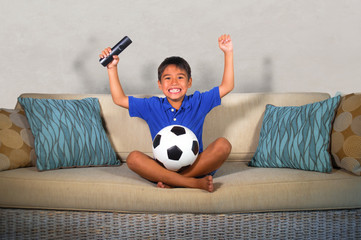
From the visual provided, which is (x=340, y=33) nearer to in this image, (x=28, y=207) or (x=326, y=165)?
(x=326, y=165)

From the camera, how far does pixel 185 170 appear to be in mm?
1752

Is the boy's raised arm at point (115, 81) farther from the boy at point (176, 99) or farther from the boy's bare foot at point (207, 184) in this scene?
the boy's bare foot at point (207, 184)

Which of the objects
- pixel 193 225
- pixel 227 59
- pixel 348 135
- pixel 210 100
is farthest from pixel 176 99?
pixel 348 135

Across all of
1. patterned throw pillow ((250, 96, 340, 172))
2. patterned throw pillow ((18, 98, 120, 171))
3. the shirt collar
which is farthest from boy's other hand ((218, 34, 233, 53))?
patterned throw pillow ((18, 98, 120, 171))

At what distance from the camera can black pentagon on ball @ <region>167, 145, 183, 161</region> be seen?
1.64 metres

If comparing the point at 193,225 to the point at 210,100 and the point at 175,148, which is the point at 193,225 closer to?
the point at 175,148

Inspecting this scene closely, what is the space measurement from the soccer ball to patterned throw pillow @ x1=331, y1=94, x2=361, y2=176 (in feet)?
2.37

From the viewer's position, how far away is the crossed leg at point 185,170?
1663 mm

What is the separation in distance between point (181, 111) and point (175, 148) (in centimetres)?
42

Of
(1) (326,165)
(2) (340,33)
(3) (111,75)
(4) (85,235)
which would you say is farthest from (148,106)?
(2) (340,33)

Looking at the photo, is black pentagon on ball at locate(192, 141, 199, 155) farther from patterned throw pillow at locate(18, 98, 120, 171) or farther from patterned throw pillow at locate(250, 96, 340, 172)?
patterned throw pillow at locate(18, 98, 120, 171)

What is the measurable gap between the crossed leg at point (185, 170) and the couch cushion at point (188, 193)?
0.04 metres

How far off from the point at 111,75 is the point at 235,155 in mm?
883

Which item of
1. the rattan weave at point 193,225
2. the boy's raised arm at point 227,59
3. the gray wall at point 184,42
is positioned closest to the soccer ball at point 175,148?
the rattan weave at point 193,225
